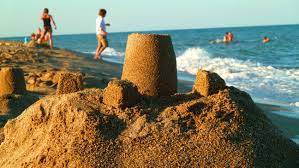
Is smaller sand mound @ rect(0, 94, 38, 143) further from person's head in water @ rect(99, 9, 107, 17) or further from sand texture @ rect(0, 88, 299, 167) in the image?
person's head in water @ rect(99, 9, 107, 17)

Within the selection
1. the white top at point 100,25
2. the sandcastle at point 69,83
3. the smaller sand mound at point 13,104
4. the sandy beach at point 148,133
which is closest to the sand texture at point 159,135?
the sandy beach at point 148,133

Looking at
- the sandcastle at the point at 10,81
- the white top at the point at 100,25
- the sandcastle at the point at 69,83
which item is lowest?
the sandcastle at the point at 10,81

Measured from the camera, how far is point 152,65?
13.3 feet

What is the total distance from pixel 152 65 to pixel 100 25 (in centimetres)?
822

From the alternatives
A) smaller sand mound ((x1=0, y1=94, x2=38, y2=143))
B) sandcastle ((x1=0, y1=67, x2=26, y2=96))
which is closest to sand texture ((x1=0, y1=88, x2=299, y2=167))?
smaller sand mound ((x1=0, y1=94, x2=38, y2=143))

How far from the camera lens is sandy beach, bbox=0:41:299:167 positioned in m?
3.43

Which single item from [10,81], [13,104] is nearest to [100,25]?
[10,81]

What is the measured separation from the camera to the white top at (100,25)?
473 inches

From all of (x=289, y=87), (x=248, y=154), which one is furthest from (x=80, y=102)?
(x=289, y=87)

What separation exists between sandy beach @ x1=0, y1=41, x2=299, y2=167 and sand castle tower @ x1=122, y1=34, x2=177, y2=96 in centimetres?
13

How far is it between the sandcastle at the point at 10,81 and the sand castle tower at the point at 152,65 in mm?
3702

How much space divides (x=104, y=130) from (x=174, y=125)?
48cm

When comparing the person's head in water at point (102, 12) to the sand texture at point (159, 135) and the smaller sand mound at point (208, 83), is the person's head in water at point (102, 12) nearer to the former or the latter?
the sand texture at point (159, 135)

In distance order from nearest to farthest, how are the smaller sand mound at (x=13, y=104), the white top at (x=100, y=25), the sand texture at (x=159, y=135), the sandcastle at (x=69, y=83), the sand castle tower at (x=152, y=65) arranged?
1. the sand texture at (x=159, y=135)
2. the sand castle tower at (x=152, y=65)
3. the sandcastle at (x=69, y=83)
4. the smaller sand mound at (x=13, y=104)
5. the white top at (x=100, y=25)
